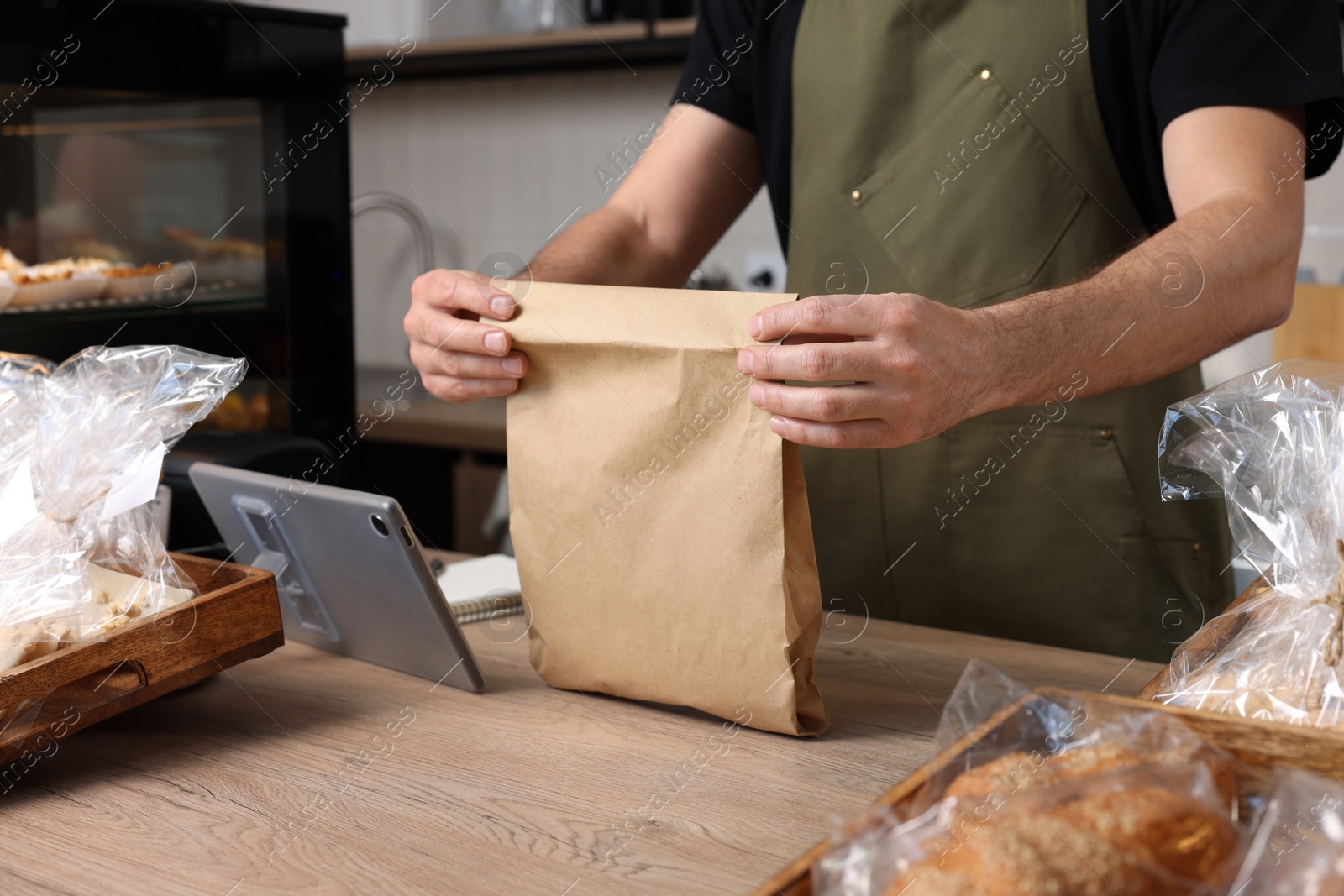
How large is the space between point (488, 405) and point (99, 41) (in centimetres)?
126

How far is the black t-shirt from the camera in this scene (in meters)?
0.99

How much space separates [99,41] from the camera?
4.94ft

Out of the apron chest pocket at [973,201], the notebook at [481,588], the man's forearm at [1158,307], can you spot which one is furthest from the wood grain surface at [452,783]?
the apron chest pocket at [973,201]

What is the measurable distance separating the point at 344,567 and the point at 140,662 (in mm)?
154

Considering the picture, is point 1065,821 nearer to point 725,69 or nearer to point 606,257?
point 606,257

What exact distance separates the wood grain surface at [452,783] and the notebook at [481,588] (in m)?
0.11

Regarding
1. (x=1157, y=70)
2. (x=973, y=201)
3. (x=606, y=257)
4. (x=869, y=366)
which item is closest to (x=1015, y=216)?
(x=973, y=201)

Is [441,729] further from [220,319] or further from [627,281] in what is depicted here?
[220,319]

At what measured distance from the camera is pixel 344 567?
2.77 feet

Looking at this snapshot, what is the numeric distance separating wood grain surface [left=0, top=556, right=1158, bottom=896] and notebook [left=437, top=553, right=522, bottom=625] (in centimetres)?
11

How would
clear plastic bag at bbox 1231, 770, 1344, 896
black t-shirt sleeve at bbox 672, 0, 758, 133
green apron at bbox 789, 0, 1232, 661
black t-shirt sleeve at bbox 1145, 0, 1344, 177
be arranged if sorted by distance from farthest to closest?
black t-shirt sleeve at bbox 672, 0, 758, 133 → green apron at bbox 789, 0, 1232, 661 → black t-shirt sleeve at bbox 1145, 0, 1344, 177 → clear plastic bag at bbox 1231, 770, 1344, 896

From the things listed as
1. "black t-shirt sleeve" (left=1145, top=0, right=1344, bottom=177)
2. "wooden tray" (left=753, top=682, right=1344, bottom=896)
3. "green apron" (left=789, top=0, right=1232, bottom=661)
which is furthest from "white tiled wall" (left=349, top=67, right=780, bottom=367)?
"wooden tray" (left=753, top=682, right=1344, bottom=896)

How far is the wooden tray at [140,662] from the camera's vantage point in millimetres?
688

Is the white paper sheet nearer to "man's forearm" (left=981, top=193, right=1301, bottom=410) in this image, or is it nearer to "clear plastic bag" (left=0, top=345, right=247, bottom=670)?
"clear plastic bag" (left=0, top=345, right=247, bottom=670)
